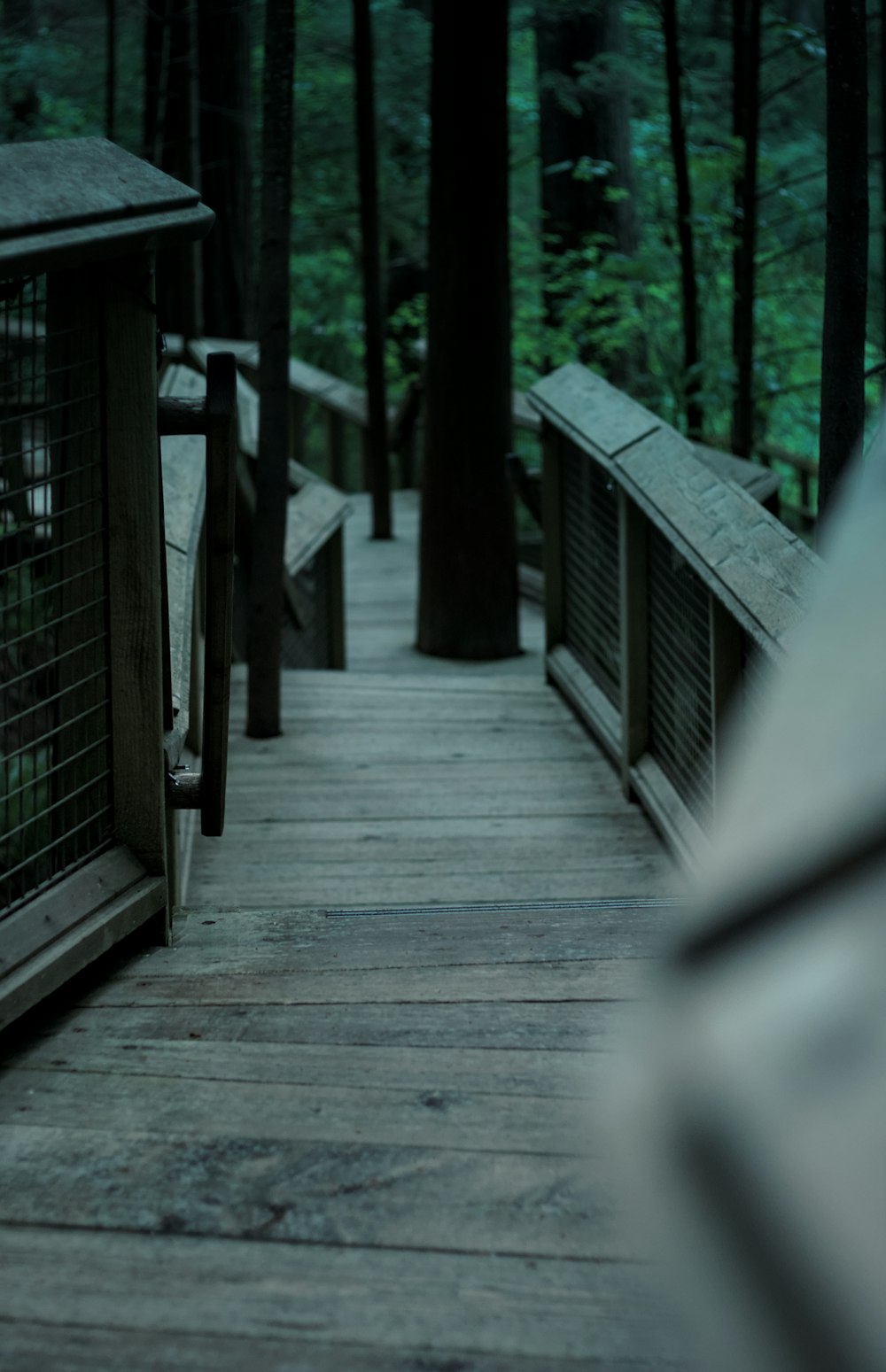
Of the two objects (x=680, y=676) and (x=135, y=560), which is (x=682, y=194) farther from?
(x=135, y=560)

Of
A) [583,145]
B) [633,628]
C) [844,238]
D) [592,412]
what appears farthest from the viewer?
[583,145]

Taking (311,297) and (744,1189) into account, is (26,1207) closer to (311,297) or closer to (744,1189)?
(744,1189)

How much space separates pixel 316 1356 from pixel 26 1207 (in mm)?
511

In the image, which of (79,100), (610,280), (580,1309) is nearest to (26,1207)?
(580,1309)

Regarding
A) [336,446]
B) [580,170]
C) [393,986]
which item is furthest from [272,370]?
[336,446]

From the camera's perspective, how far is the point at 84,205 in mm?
2086

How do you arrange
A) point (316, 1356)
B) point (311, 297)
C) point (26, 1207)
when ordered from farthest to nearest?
1. point (311, 297)
2. point (26, 1207)
3. point (316, 1356)

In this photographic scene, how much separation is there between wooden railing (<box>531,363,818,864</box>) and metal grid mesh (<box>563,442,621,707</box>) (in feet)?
0.03

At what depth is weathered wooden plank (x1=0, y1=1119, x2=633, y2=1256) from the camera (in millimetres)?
1752

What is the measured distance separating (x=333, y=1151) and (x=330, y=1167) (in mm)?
41

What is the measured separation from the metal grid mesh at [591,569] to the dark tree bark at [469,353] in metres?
1.52

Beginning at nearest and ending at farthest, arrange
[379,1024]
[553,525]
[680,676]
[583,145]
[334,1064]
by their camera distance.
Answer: [334,1064] < [379,1024] < [680,676] < [553,525] < [583,145]

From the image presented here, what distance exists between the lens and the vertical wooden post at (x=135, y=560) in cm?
251

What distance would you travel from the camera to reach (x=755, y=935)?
0.49 meters
